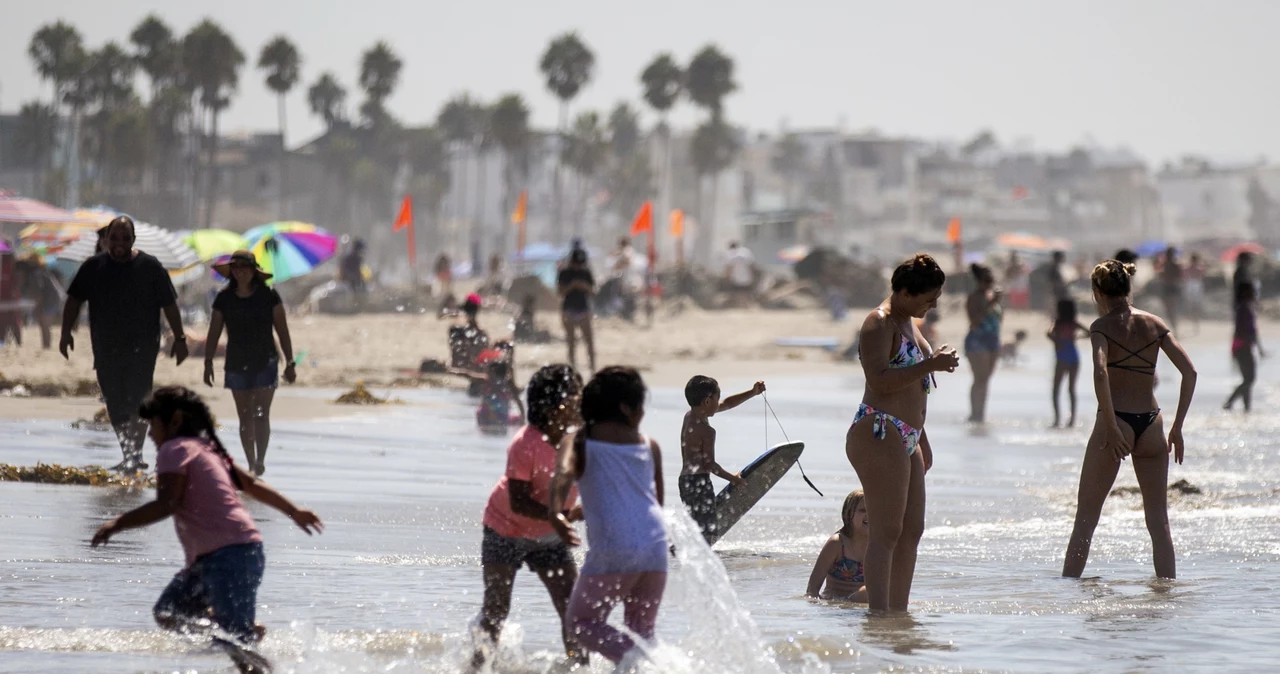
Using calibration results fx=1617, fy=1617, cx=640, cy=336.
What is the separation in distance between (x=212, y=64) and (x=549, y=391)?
286 ft

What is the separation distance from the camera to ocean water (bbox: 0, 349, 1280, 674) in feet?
19.4

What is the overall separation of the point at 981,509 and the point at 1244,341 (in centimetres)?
775

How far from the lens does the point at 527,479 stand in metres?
5.25

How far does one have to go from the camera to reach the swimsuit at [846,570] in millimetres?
7336

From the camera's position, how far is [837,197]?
14075cm

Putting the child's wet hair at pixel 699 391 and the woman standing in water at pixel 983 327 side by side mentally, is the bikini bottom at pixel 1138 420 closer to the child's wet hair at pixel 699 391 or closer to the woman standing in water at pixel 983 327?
the child's wet hair at pixel 699 391

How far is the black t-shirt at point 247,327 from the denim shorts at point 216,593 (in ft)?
17.1

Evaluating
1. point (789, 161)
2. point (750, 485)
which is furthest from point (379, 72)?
point (750, 485)

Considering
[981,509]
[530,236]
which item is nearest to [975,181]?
[530,236]

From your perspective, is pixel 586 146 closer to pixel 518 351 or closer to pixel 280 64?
pixel 280 64

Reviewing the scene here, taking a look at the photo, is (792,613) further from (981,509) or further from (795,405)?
(795,405)

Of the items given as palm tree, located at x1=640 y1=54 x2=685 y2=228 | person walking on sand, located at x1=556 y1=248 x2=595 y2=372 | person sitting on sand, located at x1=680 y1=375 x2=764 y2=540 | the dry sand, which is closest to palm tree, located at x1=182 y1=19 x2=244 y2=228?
palm tree, located at x1=640 y1=54 x2=685 y2=228

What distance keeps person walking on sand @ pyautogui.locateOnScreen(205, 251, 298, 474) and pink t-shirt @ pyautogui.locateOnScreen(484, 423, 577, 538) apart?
195 inches

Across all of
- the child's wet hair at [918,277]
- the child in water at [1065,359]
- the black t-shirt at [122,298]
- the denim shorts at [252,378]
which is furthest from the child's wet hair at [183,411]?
the child in water at [1065,359]
